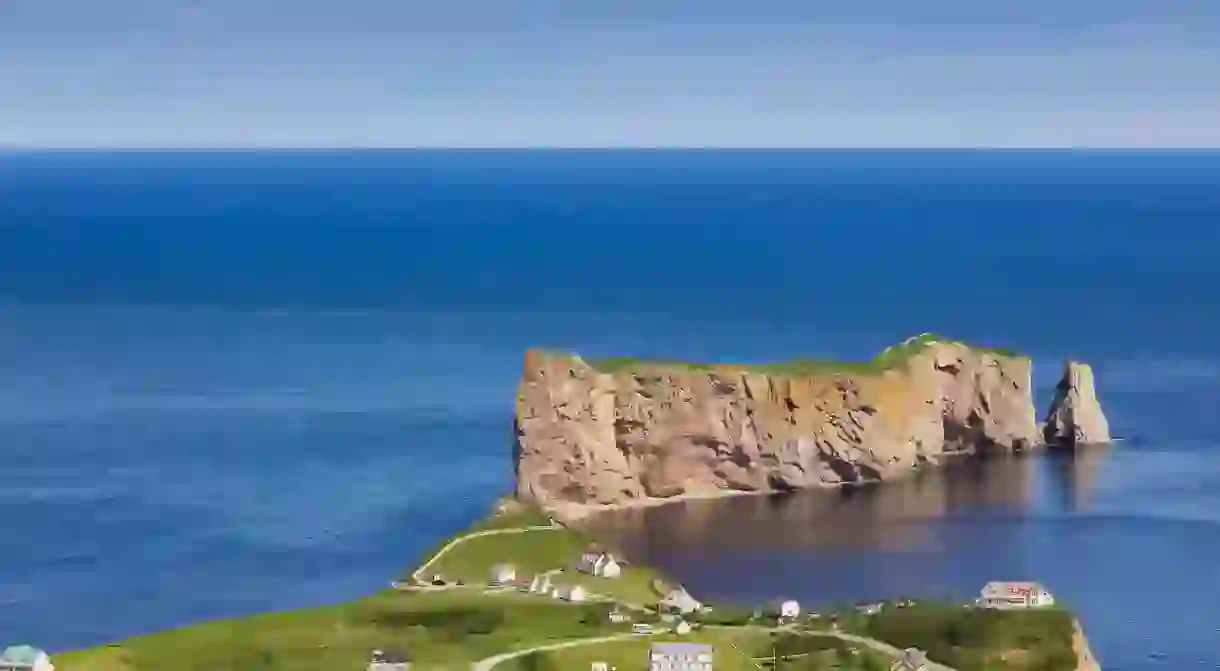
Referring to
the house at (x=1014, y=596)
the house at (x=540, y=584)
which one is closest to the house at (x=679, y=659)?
the house at (x=1014, y=596)

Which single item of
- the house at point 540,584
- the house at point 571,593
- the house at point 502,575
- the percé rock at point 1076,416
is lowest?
the house at point 571,593

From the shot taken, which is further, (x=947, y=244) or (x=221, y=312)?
(x=947, y=244)

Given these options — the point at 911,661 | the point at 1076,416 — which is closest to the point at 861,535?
the point at 1076,416

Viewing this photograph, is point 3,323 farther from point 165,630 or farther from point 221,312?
point 165,630

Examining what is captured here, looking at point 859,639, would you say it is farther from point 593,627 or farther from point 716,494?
point 716,494

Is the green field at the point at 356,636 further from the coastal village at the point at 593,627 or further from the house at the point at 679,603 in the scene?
the house at the point at 679,603

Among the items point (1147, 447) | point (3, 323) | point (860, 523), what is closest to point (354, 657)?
point (860, 523)
